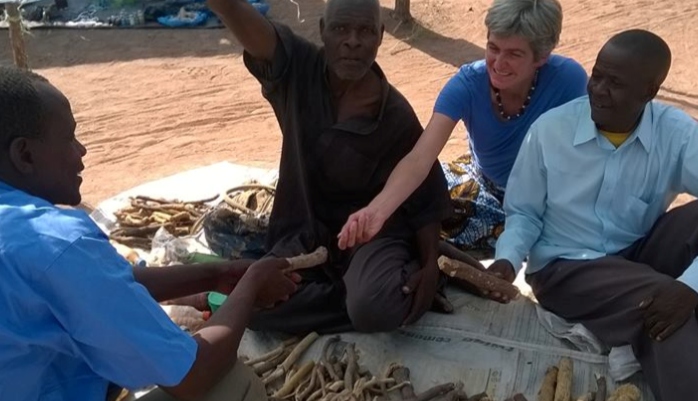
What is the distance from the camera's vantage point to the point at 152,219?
392 centimetres

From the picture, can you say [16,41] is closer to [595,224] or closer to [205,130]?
[205,130]

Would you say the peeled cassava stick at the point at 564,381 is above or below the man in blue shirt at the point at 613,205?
below

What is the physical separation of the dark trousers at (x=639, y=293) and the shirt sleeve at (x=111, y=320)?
150 cm

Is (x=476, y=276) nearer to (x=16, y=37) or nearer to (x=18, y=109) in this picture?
(x=18, y=109)

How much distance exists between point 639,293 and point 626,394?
1.05 ft

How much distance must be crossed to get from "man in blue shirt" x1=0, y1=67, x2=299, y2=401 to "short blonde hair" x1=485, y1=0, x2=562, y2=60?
1679mm

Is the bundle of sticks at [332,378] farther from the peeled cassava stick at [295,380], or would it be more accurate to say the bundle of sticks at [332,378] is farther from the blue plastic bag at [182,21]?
the blue plastic bag at [182,21]

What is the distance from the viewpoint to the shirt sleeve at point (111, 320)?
1537 millimetres

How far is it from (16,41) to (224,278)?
10.9 feet

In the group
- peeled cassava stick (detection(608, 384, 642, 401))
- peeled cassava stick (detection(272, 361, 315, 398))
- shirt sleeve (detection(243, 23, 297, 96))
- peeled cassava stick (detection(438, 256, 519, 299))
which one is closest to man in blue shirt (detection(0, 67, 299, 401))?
peeled cassava stick (detection(272, 361, 315, 398))

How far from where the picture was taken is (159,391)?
6.59 feet

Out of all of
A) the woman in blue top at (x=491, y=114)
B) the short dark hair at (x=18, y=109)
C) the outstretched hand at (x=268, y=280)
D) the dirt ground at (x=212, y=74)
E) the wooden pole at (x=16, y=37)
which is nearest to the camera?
the short dark hair at (x=18, y=109)

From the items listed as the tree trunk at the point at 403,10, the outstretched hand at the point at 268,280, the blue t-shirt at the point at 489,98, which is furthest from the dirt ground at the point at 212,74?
the outstretched hand at the point at 268,280

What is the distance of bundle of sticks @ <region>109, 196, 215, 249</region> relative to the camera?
12.7 ft
